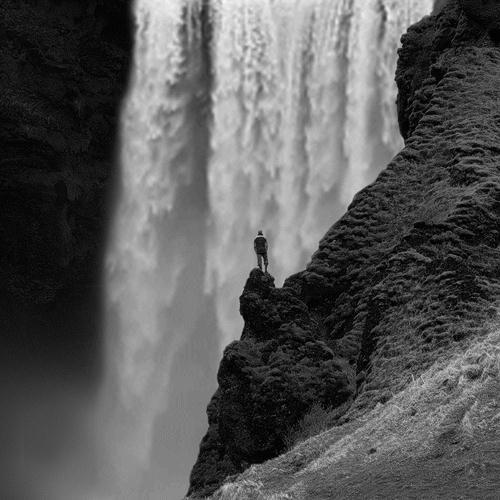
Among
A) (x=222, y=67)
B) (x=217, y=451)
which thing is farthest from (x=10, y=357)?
(x=217, y=451)

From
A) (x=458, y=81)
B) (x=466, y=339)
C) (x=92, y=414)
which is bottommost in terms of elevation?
(x=466, y=339)

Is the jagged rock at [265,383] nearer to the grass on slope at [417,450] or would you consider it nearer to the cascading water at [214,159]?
the grass on slope at [417,450]

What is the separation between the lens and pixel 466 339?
14477mm

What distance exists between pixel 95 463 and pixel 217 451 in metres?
24.6

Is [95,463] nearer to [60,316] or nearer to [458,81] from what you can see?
[60,316]

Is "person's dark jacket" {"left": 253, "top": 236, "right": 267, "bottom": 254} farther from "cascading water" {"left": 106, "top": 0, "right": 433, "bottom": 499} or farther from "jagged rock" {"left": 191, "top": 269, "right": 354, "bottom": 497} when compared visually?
"cascading water" {"left": 106, "top": 0, "right": 433, "bottom": 499}

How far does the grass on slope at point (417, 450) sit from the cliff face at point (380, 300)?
1.84 metres

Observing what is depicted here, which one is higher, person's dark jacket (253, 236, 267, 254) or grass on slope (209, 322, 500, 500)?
person's dark jacket (253, 236, 267, 254)

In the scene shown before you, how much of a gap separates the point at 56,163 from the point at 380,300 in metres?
26.0

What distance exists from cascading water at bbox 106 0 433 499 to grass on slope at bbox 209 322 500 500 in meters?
24.4

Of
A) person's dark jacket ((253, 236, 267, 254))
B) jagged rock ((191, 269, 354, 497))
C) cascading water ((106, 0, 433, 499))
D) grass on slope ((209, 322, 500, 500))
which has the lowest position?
grass on slope ((209, 322, 500, 500))

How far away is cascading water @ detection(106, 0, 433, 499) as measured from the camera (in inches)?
1502

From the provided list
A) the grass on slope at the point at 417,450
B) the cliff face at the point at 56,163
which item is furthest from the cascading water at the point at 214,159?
the grass on slope at the point at 417,450

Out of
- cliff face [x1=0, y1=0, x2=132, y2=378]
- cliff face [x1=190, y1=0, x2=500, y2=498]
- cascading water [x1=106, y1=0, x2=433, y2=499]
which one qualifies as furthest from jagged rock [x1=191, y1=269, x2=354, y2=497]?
cliff face [x1=0, y1=0, x2=132, y2=378]
